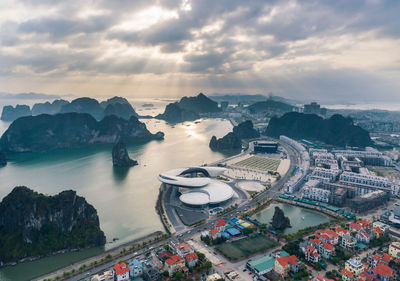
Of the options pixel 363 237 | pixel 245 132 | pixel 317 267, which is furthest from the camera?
pixel 245 132

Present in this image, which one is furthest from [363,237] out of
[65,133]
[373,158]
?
[65,133]

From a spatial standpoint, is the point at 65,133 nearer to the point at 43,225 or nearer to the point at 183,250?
the point at 43,225

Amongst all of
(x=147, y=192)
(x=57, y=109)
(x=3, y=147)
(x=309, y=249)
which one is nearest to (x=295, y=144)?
(x=147, y=192)

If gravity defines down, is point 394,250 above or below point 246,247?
above

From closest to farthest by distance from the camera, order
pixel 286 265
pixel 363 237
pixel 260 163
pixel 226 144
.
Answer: pixel 286 265
pixel 363 237
pixel 260 163
pixel 226 144

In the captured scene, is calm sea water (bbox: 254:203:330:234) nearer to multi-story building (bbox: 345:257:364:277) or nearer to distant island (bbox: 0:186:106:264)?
multi-story building (bbox: 345:257:364:277)

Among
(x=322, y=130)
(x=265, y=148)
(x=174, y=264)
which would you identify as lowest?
(x=174, y=264)

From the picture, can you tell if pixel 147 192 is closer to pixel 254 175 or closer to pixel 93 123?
pixel 254 175

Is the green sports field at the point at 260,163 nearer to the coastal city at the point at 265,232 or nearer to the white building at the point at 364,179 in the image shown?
the coastal city at the point at 265,232
